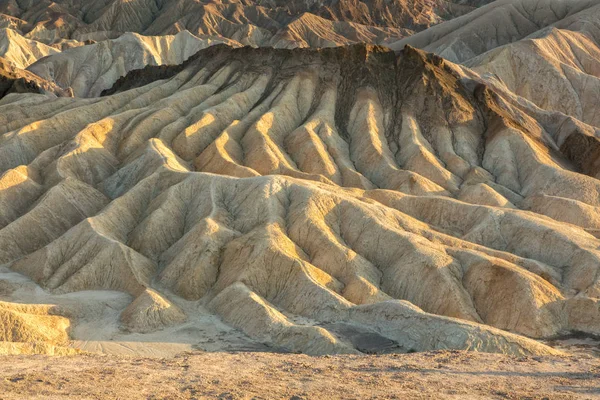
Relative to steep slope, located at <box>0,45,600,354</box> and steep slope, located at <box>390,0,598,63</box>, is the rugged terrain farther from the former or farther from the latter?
steep slope, located at <box>390,0,598,63</box>

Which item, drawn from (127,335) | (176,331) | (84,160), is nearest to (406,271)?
(176,331)

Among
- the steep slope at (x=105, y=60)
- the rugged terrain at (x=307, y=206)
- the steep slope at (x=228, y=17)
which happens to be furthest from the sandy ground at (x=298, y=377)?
the steep slope at (x=228, y=17)

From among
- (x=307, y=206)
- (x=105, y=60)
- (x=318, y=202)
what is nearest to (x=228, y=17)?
(x=105, y=60)

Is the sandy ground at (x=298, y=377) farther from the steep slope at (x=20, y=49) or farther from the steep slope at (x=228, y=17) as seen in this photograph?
the steep slope at (x=228, y=17)

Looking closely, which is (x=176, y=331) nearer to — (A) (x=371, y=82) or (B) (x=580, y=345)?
(B) (x=580, y=345)

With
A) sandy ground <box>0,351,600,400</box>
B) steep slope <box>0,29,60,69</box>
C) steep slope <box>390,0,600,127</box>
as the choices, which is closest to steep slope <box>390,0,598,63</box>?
steep slope <box>390,0,600,127</box>

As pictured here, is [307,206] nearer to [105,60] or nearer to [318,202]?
[318,202]
